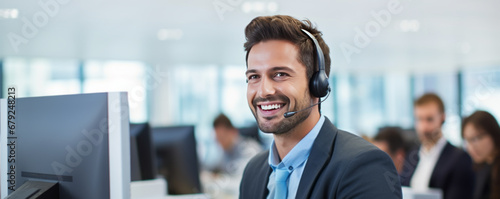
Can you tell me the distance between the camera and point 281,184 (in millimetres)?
1258

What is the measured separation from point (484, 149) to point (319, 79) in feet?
6.82

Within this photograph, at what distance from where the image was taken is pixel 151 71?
302 inches

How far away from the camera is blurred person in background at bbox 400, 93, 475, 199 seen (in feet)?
8.24

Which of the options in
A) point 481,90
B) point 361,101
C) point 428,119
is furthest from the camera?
point 361,101

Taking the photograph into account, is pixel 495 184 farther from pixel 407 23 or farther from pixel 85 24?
pixel 85 24

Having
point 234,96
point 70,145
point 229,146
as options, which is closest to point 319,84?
point 70,145

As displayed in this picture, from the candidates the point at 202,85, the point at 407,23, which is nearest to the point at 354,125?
the point at 202,85

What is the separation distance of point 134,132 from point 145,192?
0.28m

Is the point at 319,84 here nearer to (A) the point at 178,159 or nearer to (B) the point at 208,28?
(A) the point at 178,159

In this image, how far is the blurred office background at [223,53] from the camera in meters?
4.06

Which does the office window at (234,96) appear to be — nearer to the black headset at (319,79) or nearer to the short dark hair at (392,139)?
the short dark hair at (392,139)

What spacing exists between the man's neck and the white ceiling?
4.94ft

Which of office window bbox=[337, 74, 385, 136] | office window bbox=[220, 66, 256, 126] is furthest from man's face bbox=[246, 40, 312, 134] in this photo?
office window bbox=[337, 74, 385, 136]

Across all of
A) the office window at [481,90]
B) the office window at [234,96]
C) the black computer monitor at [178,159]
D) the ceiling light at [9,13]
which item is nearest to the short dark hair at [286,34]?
the black computer monitor at [178,159]
